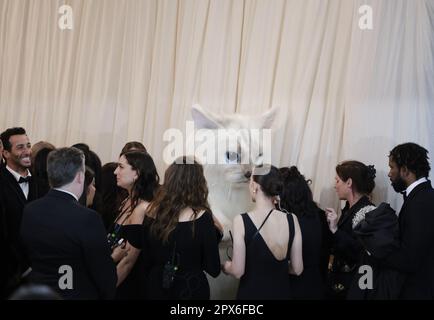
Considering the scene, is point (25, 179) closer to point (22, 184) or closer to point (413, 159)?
point (22, 184)

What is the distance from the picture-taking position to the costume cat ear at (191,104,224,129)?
8.59 feet

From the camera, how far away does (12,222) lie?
2561 mm

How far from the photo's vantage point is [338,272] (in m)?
2.59

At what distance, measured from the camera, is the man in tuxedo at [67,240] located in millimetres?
1984

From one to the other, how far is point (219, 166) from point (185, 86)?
3.80 feet

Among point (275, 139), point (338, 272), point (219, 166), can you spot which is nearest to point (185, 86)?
point (275, 139)

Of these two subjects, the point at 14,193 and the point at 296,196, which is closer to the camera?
the point at 296,196

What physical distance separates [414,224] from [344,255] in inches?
14.9

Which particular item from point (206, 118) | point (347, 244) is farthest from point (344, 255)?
point (206, 118)

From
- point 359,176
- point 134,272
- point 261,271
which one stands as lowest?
point 134,272

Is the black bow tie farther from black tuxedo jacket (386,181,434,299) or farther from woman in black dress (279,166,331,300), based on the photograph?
black tuxedo jacket (386,181,434,299)
